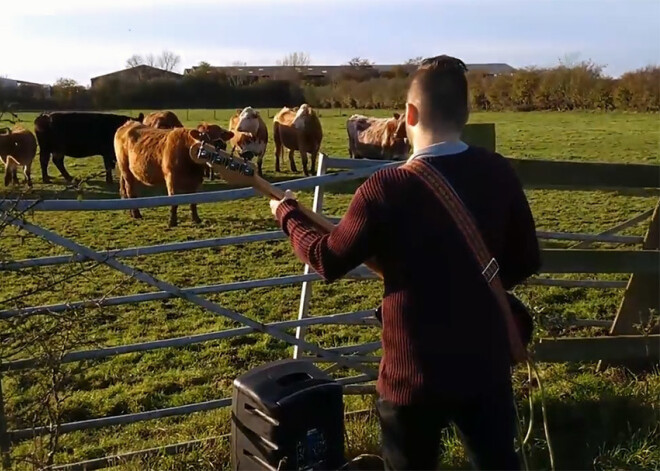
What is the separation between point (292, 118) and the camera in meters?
20.0

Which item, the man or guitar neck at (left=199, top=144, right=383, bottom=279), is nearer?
the man

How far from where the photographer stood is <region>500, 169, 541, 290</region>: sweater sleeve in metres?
2.41

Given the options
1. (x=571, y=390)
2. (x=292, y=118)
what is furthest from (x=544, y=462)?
(x=292, y=118)

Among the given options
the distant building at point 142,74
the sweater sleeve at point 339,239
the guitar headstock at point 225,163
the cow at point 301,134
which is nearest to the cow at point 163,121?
the cow at point 301,134

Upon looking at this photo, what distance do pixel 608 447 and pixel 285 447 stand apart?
6.99 ft

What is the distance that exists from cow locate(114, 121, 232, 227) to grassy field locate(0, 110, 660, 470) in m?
0.52

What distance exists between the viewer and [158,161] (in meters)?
12.5

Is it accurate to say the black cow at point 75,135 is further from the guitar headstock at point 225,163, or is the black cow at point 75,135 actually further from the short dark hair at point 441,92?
the short dark hair at point 441,92

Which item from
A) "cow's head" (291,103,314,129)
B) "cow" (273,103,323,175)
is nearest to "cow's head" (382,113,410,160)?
"cow" (273,103,323,175)

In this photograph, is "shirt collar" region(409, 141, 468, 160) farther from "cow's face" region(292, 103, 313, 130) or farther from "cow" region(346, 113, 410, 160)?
"cow's face" region(292, 103, 313, 130)

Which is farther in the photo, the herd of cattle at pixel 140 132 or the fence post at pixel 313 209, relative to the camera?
the herd of cattle at pixel 140 132

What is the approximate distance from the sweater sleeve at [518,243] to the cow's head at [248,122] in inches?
675

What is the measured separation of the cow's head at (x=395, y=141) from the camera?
18.6m

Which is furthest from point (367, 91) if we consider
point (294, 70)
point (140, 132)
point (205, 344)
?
point (205, 344)
